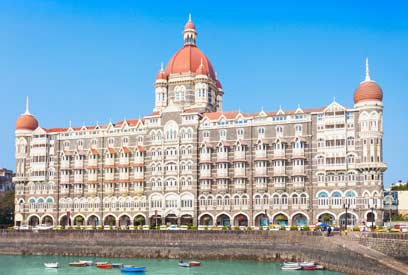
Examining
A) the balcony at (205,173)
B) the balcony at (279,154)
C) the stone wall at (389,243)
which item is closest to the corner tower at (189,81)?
the balcony at (205,173)

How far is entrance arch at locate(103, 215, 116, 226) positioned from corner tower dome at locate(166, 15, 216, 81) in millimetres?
28329

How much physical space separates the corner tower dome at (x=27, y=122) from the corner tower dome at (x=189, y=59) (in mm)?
27444

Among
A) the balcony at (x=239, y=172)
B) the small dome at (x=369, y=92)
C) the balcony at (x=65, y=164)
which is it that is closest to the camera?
the small dome at (x=369, y=92)

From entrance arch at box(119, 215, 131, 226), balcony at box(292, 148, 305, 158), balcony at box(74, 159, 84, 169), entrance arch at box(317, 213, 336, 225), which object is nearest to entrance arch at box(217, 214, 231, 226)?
balcony at box(292, 148, 305, 158)

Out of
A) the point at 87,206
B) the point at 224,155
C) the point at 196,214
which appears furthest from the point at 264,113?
the point at 87,206

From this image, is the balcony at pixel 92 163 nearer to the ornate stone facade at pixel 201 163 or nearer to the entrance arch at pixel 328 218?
the ornate stone facade at pixel 201 163

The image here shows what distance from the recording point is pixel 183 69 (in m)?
116

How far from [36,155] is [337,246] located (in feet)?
218

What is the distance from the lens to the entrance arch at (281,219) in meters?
97.9

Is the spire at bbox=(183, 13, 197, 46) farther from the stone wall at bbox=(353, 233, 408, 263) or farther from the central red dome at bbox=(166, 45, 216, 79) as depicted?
the stone wall at bbox=(353, 233, 408, 263)

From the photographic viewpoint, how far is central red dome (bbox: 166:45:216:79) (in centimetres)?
→ 11594

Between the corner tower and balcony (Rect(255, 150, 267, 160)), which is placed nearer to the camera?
balcony (Rect(255, 150, 267, 160))

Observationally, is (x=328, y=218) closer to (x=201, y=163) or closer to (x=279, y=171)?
(x=279, y=171)

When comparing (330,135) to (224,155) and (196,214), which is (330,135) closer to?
(224,155)
